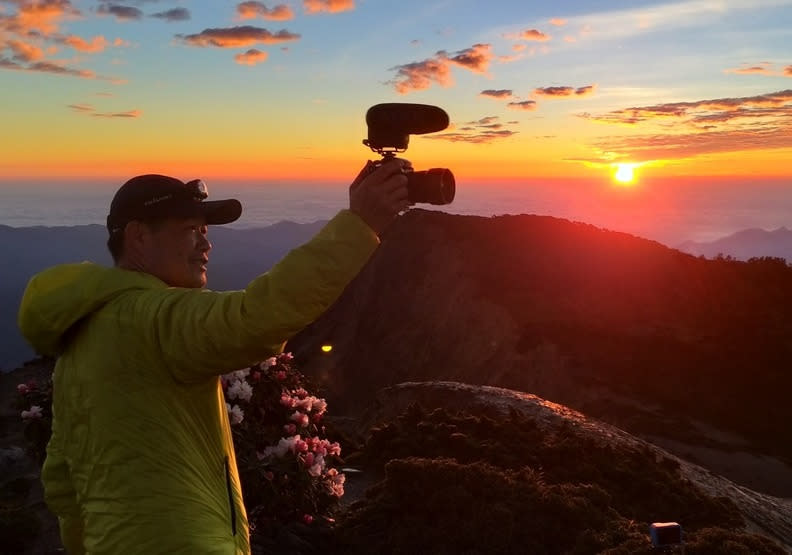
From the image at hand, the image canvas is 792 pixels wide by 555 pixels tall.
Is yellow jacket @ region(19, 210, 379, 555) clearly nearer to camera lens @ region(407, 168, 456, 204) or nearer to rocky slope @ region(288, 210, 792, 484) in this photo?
camera lens @ region(407, 168, 456, 204)

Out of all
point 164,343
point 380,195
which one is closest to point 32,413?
point 164,343

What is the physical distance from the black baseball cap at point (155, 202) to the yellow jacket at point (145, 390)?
0.20m

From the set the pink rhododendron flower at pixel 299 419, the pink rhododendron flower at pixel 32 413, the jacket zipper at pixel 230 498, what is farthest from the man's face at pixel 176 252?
the pink rhododendron flower at pixel 32 413

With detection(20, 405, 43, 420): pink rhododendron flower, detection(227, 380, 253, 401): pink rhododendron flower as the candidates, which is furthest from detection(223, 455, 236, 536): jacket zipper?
detection(20, 405, 43, 420): pink rhododendron flower

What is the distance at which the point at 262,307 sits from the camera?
5.57ft

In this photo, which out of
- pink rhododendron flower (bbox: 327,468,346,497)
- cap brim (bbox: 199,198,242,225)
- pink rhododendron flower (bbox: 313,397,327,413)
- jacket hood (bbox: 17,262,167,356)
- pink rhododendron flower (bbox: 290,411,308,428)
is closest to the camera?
jacket hood (bbox: 17,262,167,356)

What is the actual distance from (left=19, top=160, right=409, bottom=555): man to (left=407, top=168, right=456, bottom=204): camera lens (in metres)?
0.15

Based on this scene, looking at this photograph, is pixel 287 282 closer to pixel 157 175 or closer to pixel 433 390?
pixel 157 175

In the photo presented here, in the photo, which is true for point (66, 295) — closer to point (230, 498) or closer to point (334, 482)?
point (230, 498)

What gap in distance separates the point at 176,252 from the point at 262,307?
0.71m

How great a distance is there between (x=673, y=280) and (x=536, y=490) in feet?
102

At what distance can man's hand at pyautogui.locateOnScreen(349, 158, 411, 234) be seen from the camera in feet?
6.09

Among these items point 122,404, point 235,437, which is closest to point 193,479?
point 122,404

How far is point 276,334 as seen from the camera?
1.74 m
